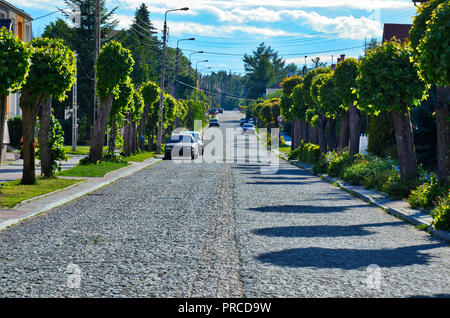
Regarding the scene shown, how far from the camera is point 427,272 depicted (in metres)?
7.60

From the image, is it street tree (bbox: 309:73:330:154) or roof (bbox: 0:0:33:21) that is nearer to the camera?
street tree (bbox: 309:73:330:154)

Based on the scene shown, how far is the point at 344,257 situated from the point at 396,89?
9.85m

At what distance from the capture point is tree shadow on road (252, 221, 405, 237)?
10.4 m

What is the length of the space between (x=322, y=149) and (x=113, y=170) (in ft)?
39.3

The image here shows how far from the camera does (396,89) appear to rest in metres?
17.0

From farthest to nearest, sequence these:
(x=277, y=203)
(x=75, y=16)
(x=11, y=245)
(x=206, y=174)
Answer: (x=75, y=16)
(x=206, y=174)
(x=277, y=203)
(x=11, y=245)

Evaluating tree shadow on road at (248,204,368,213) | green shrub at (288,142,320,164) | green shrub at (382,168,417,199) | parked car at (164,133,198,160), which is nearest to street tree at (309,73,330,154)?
green shrub at (288,142,320,164)

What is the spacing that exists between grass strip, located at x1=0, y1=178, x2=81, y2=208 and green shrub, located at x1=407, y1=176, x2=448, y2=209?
9.45 meters

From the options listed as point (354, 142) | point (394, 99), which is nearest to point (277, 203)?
point (394, 99)

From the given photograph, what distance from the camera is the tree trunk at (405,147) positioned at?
56.2 feet

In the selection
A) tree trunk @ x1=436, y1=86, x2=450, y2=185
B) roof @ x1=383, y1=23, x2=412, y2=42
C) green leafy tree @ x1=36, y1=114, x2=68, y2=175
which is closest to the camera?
tree trunk @ x1=436, y1=86, x2=450, y2=185

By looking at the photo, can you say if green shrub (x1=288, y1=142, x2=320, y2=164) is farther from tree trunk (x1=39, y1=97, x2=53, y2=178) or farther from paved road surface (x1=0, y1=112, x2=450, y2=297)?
paved road surface (x1=0, y1=112, x2=450, y2=297)
